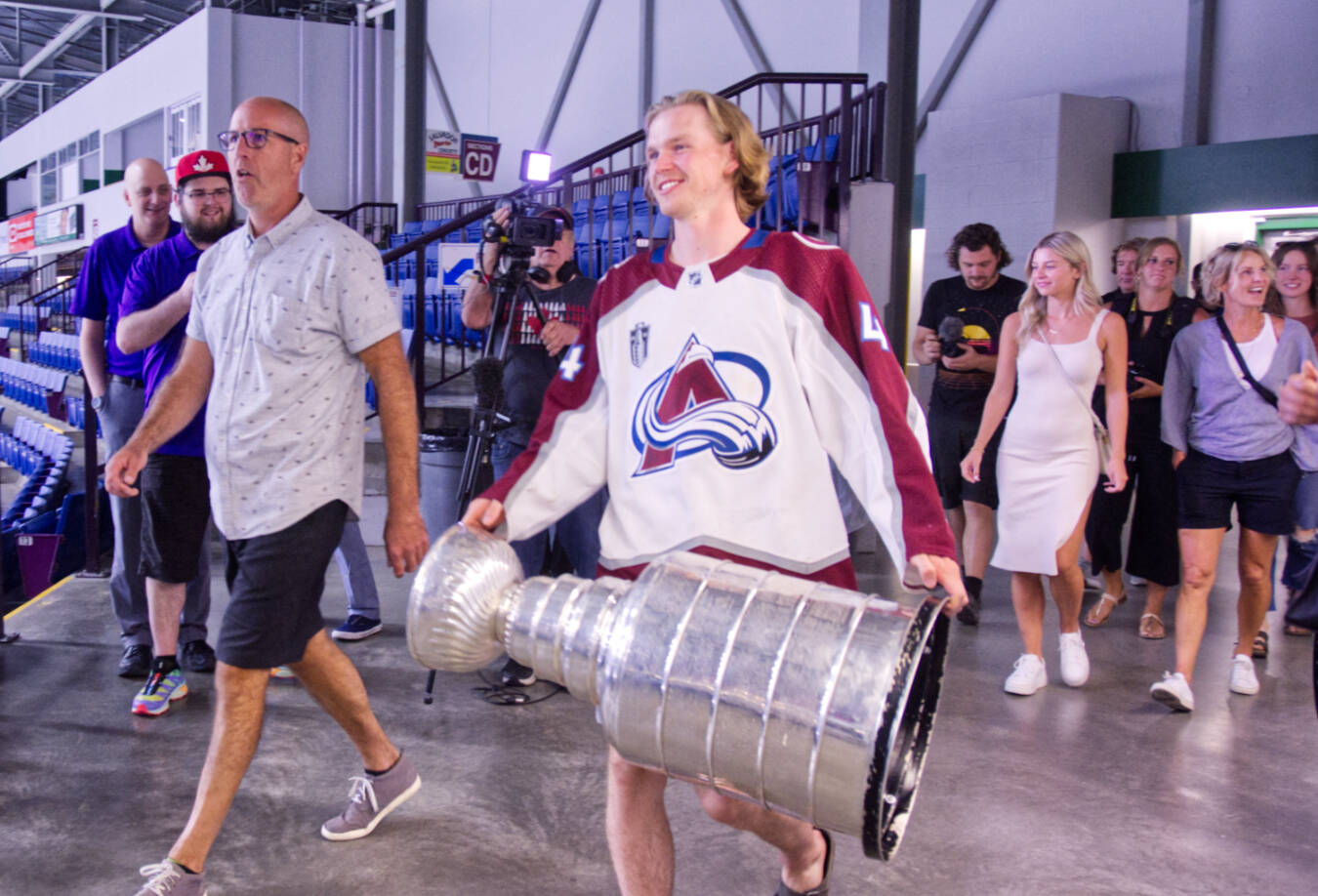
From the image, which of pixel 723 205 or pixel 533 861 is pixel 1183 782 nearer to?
pixel 533 861

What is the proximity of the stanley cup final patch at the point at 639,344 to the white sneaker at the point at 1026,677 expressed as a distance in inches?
98.7

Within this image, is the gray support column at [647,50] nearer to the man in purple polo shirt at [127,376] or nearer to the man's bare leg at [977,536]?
the man's bare leg at [977,536]

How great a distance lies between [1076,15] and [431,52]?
12350 millimetres

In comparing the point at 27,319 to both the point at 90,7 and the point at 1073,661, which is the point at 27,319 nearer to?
the point at 90,7

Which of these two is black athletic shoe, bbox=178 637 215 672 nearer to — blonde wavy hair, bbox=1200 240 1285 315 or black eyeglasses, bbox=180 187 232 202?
black eyeglasses, bbox=180 187 232 202

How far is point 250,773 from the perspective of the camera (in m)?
3.08

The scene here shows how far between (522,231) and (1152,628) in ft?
10.2

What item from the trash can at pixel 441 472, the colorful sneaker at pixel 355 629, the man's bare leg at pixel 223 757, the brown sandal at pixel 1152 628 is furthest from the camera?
the brown sandal at pixel 1152 628

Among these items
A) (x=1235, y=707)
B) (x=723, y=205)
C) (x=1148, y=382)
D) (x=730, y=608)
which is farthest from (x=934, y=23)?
(x=730, y=608)

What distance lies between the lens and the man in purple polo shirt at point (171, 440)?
3.44m

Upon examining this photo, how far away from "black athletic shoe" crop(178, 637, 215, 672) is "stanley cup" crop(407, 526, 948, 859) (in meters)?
2.83

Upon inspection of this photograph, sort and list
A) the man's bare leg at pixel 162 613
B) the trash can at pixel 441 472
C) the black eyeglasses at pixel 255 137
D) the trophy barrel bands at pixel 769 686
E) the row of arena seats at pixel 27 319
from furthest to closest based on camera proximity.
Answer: the row of arena seats at pixel 27 319 < the trash can at pixel 441 472 < the man's bare leg at pixel 162 613 < the black eyeglasses at pixel 255 137 < the trophy barrel bands at pixel 769 686

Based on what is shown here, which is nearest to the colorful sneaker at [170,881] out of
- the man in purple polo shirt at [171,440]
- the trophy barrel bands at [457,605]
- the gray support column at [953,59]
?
the trophy barrel bands at [457,605]

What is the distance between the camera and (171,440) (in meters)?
3.40
